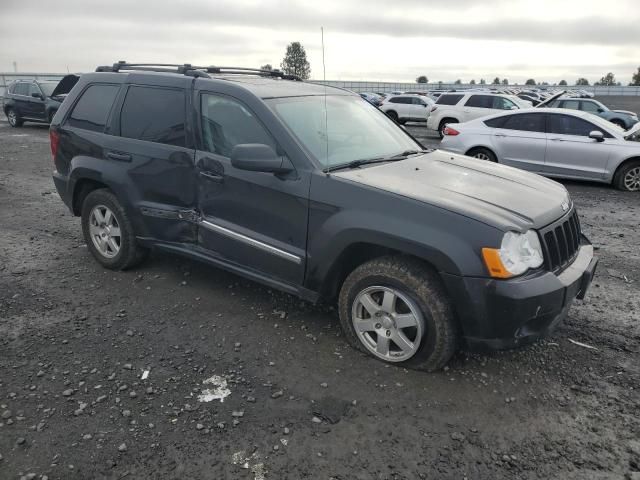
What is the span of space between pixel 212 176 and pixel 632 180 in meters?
8.25

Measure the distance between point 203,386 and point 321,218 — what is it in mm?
1296

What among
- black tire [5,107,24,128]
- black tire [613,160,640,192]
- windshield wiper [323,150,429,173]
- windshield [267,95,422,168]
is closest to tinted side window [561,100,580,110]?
black tire [613,160,640,192]

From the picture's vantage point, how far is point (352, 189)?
132 inches

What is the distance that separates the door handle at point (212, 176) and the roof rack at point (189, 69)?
867mm

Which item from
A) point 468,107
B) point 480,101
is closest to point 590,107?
point 480,101

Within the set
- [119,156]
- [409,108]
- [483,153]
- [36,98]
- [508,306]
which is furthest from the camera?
[409,108]

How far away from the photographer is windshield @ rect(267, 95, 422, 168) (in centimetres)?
373

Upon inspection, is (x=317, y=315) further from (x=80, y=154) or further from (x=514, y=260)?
(x=80, y=154)

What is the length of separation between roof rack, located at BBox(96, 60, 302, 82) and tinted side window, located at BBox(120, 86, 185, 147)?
0.84 feet

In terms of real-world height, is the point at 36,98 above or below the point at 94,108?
above

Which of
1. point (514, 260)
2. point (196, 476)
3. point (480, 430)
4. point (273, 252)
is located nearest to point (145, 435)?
point (196, 476)

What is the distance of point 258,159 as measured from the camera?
3465mm

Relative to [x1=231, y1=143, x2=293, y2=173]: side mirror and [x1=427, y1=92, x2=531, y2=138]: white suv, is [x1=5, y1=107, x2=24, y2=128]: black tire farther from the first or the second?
[x1=231, y1=143, x2=293, y2=173]: side mirror

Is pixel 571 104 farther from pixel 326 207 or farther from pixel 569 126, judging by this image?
pixel 326 207
